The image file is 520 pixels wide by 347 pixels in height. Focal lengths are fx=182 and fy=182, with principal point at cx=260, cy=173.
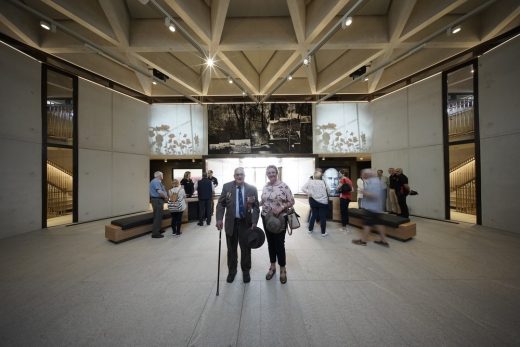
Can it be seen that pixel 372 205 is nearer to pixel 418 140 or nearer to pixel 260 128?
pixel 418 140

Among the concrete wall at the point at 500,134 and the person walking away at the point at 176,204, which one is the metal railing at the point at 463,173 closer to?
the concrete wall at the point at 500,134

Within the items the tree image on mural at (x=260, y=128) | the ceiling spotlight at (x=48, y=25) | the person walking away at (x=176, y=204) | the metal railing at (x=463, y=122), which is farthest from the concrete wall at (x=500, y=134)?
the ceiling spotlight at (x=48, y=25)

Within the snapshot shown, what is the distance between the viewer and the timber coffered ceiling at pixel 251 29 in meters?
4.73

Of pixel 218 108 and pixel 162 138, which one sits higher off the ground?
pixel 218 108

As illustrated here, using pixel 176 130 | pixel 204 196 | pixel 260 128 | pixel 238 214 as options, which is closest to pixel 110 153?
pixel 176 130

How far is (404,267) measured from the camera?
312 cm

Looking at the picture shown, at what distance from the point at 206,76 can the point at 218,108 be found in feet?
5.06

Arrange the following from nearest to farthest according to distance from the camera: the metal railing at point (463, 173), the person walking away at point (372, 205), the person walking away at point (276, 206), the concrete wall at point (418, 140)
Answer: the person walking away at point (276, 206) < the person walking away at point (372, 205) < the concrete wall at point (418, 140) < the metal railing at point (463, 173)

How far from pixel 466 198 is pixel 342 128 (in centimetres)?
610

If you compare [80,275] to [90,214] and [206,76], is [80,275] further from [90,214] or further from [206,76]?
[206,76]

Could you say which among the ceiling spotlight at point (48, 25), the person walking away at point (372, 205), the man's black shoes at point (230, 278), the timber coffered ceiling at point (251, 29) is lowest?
the man's black shoes at point (230, 278)

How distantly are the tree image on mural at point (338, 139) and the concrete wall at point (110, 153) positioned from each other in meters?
8.77

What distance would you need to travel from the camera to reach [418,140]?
708 centimetres

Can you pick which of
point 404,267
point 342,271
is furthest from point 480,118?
point 342,271
